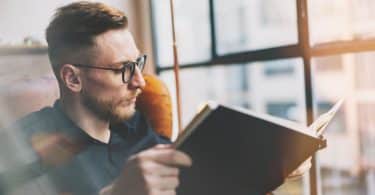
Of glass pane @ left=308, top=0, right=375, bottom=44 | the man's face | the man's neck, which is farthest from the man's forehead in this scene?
glass pane @ left=308, top=0, right=375, bottom=44

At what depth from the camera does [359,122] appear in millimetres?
1349

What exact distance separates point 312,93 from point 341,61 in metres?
0.12

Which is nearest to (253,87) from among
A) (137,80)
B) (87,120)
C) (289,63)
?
(289,63)

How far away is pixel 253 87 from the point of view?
50.0 inches

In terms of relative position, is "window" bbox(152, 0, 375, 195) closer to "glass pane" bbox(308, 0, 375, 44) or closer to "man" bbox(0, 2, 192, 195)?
"glass pane" bbox(308, 0, 375, 44)

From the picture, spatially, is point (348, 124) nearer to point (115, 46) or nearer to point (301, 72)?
point (301, 72)

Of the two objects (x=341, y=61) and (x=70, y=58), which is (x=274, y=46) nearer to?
(x=341, y=61)

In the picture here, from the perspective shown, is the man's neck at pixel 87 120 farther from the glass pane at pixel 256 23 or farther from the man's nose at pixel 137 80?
the glass pane at pixel 256 23

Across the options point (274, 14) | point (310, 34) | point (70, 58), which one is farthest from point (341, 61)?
point (70, 58)

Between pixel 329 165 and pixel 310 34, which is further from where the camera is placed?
pixel 329 165

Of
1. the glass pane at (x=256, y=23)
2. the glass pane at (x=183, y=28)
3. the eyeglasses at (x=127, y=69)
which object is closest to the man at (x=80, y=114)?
the eyeglasses at (x=127, y=69)

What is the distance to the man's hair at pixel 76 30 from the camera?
0.91 meters

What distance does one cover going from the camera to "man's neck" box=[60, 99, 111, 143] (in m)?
0.94

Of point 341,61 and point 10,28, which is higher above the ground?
point 10,28
